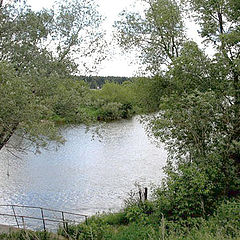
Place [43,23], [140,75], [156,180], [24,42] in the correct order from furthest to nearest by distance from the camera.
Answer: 1. [156,180]
2. [140,75]
3. [43,23]
4. [24,42]

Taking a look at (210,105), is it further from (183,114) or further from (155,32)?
(155,32)

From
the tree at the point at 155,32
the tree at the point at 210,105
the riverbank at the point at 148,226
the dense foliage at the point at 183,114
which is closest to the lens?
the riverbank at the point at 148,226

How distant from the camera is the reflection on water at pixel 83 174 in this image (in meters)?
17.2

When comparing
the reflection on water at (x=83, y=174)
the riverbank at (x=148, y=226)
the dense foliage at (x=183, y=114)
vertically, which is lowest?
the reflection on water at (x=83, y=174)

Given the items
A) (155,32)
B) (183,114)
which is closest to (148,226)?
(183,114)

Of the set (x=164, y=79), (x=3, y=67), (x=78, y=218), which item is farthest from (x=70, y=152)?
(x=3, y=67)

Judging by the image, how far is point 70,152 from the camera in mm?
26516

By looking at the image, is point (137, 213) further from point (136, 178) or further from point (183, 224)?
point (136, 178)

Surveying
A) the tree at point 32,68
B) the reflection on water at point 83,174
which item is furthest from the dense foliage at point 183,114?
the reflection on water at point 83,174

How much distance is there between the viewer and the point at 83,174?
21.5 metres

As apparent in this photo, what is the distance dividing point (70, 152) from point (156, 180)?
31.0 ft

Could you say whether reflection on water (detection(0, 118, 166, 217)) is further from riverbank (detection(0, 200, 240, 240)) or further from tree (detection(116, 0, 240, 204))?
tree (detection(116, 0, 240, 204))

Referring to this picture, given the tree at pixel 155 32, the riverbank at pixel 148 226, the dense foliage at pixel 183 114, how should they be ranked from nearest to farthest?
the riverbank at pixel 148 226, the dense foliage at pixel 183 114, the tree at pixel 155 32

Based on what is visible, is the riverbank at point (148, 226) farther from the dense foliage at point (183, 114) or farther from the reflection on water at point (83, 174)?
the reflection on water at point (83, 174)
